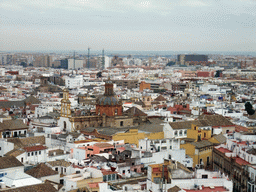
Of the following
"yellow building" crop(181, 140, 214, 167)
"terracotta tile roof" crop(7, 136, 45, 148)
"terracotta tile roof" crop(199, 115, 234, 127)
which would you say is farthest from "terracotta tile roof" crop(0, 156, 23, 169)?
"terracotta tile roof" crop(199, 115, 234, 127)

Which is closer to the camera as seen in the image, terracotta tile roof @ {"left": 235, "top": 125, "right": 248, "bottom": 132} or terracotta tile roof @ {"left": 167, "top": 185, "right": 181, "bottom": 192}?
terracotta tile roof @ {"left": 167, "top": 185, "right": 181, "bottom": 192}

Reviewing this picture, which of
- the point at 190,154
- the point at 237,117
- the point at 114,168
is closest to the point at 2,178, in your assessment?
the point at 114,168

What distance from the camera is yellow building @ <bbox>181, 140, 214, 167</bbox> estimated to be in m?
32.5

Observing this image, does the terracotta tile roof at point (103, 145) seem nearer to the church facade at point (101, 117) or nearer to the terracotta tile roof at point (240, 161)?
the terracotta tile roof at point (240, 161)

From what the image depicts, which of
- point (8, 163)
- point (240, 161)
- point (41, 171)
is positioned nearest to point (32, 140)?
point (8, 163)

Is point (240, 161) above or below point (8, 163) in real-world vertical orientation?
below

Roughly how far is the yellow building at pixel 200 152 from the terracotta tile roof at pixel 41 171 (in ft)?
34.6

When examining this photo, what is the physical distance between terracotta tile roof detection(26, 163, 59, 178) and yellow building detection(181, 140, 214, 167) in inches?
415

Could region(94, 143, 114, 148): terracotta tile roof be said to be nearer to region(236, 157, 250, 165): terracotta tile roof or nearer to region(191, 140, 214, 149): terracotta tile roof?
region(191, 140, 214, 149): terracotta tile roof

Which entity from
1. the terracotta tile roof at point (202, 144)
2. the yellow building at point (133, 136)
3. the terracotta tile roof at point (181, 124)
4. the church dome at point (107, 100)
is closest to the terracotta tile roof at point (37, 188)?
the terracotta tile roof at point (202, 144)

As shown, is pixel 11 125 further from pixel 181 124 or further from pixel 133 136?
pixel 181 124

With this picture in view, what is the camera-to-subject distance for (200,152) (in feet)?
107

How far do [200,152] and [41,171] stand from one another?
11.8m

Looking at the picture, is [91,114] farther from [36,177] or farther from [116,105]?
[36,177]
